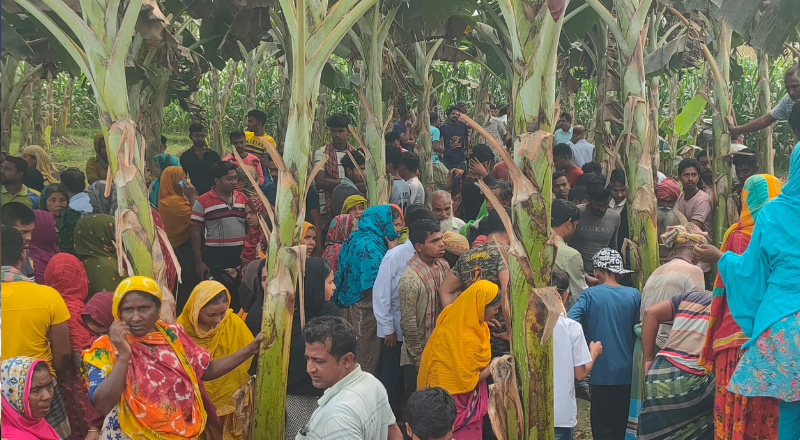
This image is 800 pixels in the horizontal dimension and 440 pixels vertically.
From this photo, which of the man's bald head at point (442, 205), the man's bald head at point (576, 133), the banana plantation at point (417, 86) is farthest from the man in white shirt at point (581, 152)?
the man's bald head at point (442, 205)

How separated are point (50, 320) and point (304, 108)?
1.71 metres

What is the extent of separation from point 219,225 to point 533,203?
11.2ft

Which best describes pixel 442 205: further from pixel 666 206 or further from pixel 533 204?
pixel 533 204

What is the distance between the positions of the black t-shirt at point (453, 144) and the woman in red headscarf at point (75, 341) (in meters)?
8.42

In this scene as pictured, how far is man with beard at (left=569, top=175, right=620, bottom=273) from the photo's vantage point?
20.1 ft

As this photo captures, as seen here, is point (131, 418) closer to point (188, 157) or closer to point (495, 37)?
point (188, 157)

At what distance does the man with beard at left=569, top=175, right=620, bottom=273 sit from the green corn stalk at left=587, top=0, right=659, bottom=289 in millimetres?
280

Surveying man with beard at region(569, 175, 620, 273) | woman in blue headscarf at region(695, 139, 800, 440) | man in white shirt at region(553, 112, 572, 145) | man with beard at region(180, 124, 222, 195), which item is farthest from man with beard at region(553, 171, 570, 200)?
man in white shirt at region(553, 112, 572, 145)

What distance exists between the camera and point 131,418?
325cm

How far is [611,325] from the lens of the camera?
4.48 m

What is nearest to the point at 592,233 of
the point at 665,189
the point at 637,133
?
the point at 637,133

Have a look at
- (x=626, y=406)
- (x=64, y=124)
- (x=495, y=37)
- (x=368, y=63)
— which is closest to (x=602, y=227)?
(x=626, y=406)

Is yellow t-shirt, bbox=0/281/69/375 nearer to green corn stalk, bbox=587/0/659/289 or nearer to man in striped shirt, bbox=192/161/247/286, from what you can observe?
man in striped shirt, bbox=192/161/247/286

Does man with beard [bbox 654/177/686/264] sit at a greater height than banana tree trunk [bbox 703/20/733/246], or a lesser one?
lesser
